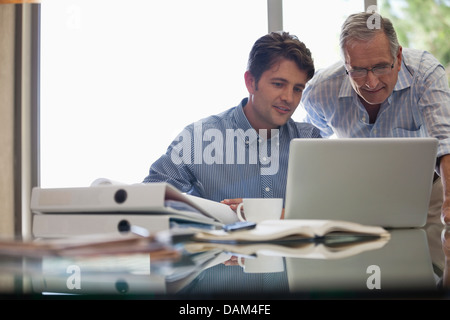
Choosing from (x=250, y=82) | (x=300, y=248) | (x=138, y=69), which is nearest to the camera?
(x=300, y=248)

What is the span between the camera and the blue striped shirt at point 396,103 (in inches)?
87.3

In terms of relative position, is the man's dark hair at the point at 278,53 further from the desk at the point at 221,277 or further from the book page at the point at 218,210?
the desk at the point at 221,277

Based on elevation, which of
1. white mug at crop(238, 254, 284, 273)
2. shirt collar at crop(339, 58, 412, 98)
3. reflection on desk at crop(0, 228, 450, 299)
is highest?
shirt collar at crop(339, 58, 412, 98)

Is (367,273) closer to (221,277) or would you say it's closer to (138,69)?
(221,277)

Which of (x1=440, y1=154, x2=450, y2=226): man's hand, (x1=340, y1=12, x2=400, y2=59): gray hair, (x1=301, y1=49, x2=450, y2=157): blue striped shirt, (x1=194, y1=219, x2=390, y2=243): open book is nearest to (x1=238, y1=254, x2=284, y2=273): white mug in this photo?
(x1=194, y1=219, x2=390, y2=243): open book

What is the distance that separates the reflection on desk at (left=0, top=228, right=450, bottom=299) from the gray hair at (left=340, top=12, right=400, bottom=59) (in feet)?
5.75

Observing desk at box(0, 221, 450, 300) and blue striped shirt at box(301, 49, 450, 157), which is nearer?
desk at box(0, 221, 450, 300)

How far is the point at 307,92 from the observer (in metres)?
2.56

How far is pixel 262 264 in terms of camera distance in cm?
56

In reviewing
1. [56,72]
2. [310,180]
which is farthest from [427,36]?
[310,180]

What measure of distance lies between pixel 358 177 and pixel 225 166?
1.02 m

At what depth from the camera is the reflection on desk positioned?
392 millimetres

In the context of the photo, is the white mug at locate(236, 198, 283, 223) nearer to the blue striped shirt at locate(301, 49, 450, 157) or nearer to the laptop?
the laptop

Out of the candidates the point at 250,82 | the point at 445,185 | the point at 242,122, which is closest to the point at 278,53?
the point at 250,82
